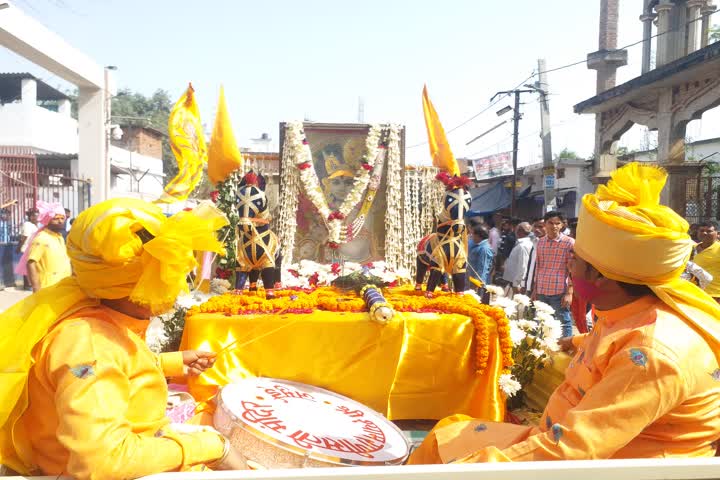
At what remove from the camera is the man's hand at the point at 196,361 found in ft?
8.07

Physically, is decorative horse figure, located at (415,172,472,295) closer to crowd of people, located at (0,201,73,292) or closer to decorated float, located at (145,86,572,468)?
decorated float, located at (145,86,572,468)

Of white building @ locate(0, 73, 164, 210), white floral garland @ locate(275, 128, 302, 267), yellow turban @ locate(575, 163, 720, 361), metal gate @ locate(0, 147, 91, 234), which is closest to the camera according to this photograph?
yellow turban @ locate(575, 163, 720, 361)

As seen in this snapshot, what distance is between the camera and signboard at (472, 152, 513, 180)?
23312 mm

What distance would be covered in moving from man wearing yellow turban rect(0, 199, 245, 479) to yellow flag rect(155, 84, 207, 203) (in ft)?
16.5

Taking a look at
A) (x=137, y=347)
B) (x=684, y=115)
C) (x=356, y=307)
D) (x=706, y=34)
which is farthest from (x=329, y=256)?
(x=706, y=34)

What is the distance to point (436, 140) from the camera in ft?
21.7

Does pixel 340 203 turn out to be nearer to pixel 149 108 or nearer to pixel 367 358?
pixel 367 358

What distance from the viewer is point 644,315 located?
5.54ft

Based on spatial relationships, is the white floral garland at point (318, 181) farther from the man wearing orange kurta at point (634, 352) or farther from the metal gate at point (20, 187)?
the man wearing orange kurta at point (634, 352)

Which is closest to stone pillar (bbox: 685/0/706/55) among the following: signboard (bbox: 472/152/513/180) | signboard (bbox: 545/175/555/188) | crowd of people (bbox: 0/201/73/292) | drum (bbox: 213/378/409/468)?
signboard (bbox: 545/175/555/188)

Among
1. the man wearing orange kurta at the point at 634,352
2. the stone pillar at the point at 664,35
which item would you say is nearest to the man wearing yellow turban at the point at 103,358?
the man wearing orange kurta at the point at 634,352

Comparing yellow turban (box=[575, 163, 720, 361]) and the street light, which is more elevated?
the street light

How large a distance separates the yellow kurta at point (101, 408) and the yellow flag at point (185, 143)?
5056 mm

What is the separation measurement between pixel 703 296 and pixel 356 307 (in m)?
2.45
